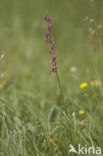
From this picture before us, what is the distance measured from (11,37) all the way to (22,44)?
0.31 metres

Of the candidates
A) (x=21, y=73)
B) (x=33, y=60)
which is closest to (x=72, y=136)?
(x=21, y=73)

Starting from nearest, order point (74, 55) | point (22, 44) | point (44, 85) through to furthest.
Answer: point (44, 85), point (74, 55), point (22, 44)

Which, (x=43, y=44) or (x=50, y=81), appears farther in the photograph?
(x=43, y=44)

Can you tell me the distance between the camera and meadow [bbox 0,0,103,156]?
1.40 metres

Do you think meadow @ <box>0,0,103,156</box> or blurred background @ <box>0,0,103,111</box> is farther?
blurred background @ <box>0,0,103,111</box>

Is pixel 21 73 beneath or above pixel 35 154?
above

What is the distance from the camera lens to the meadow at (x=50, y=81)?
1.40 meters

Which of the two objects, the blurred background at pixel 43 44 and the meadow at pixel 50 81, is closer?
the meadow at pixel 50 81

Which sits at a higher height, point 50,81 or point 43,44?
point 43,44

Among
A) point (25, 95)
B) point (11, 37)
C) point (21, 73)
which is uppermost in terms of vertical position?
point (11, 37)

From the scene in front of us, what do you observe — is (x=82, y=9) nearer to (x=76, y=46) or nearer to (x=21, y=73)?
(x=76, y=46)

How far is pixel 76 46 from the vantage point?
4102 mm

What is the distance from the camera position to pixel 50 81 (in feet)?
9.78

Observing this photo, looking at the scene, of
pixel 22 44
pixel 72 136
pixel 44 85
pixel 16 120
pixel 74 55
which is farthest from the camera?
pixel 22 44
